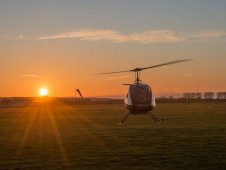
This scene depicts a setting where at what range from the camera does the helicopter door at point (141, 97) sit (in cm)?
3206

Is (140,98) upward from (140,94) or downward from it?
downward

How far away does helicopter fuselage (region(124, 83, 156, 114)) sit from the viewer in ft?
105

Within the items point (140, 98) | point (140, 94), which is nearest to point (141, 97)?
point (140, 98)

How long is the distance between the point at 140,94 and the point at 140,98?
1.09 ft

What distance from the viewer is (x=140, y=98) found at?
105 ft

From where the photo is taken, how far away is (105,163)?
17328 mm

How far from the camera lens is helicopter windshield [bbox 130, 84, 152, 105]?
32.1m

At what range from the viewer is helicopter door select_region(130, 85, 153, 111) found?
1262 inches

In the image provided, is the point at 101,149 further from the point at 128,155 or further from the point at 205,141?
the point at 205,141

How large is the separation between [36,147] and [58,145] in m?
1.43

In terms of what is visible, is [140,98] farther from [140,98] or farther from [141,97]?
[141,97]

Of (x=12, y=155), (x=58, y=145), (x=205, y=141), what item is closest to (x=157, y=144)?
(x=205, y=141)

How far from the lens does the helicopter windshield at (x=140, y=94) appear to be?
3206cm

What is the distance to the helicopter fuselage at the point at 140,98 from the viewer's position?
3209 centimetres
